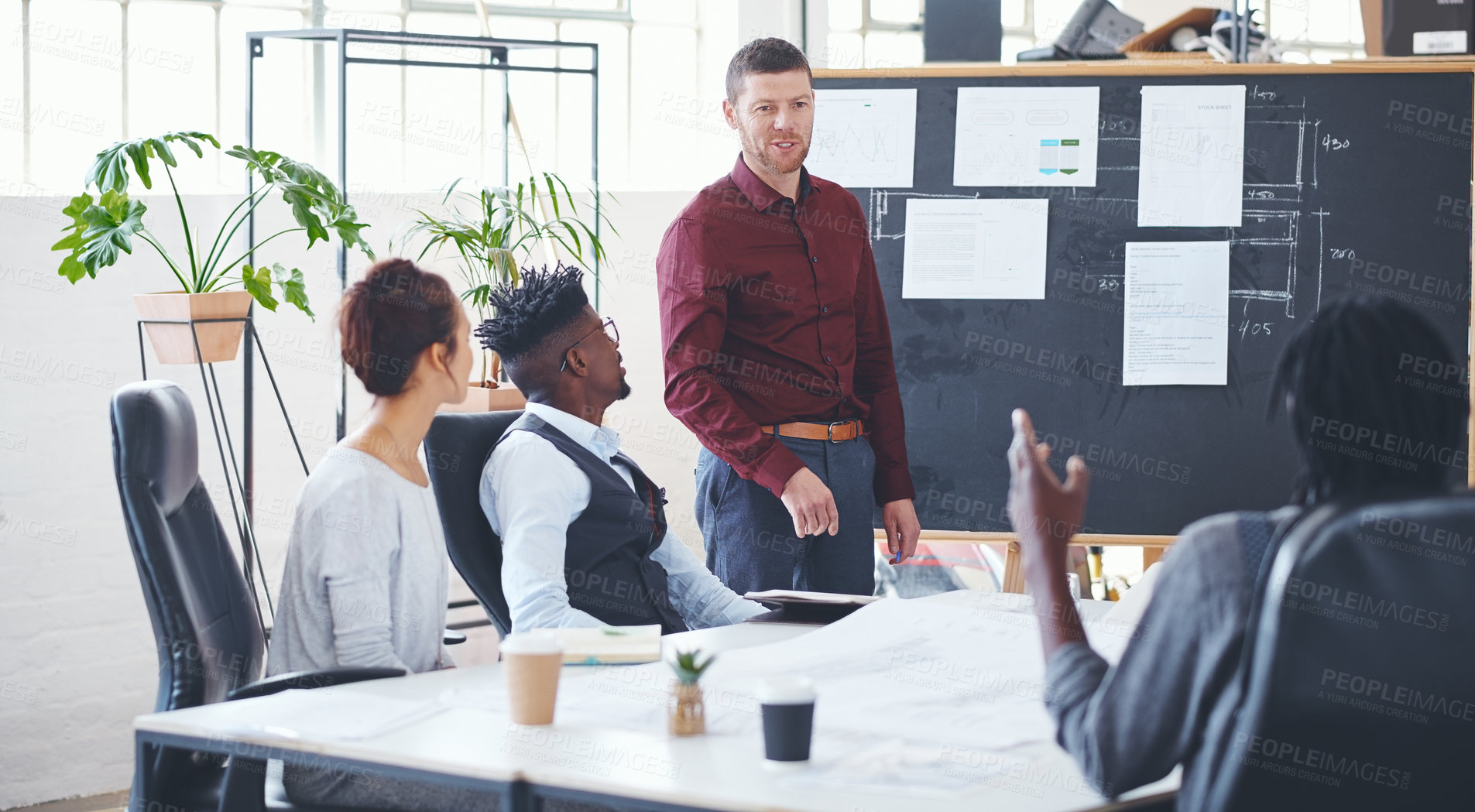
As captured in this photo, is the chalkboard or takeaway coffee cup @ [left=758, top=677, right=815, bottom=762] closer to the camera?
takeaway coffee cup @ [left=758, top=677, right=815, bottom=762]

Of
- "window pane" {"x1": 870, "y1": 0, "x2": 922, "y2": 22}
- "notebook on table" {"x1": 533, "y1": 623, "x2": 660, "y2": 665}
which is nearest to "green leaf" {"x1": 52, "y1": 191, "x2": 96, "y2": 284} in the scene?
"notebook on table" {"x1": 533, "y1": 623, "x2": 660, "y2": 665}

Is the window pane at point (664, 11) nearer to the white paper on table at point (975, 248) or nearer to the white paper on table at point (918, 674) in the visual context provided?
the white paper on table at point (975, 248)

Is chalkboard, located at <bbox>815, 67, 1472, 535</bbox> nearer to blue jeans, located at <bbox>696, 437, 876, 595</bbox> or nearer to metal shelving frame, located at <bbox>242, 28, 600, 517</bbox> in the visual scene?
blue jeans, located at <bbox>696, 437, 876, 595</bbox>

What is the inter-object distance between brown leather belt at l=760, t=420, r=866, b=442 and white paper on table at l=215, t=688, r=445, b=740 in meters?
1.15

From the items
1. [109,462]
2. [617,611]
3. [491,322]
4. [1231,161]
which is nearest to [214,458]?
[109,462]

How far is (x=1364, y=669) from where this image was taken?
0.98m

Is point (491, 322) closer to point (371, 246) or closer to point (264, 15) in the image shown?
point (371, 246)

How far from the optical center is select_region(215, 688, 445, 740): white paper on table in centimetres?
134

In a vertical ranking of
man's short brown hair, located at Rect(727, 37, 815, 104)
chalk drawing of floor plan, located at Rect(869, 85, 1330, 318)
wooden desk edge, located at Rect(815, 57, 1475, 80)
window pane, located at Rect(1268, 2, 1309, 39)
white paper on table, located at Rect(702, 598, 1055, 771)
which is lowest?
white paper on table, located at Rect(702, 598, 1055, 771)

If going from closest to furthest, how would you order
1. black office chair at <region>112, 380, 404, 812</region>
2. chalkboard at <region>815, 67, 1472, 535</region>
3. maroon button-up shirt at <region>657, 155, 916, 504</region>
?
black office chair at <region>112, 380, 404, 812</region>, maroon button-up shirt at <region>657, 155, 916, 504</region>, chalkboard at <region>815, 67, 1472, 535</region>

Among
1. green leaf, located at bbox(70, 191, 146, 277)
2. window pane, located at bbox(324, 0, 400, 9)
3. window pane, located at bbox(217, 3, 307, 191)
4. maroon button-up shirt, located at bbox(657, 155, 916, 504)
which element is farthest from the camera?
window pane, located at bbox(324, 0, 400, 9)

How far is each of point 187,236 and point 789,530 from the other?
138 cm

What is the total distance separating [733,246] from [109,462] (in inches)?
70.6

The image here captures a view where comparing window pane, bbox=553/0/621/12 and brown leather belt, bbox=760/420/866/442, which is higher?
window pane, bbox=553/0/621/12
